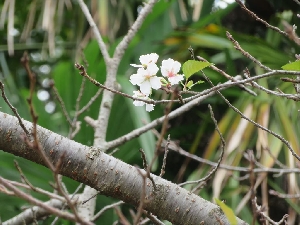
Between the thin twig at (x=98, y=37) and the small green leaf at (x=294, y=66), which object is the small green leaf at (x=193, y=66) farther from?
the thin twig at (x=98, y=37)

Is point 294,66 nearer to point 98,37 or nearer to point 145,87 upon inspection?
point 145,87

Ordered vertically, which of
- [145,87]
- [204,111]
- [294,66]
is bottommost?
[204,111]

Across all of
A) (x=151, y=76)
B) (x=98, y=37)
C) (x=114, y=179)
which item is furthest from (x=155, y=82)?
(x=98, y=37)

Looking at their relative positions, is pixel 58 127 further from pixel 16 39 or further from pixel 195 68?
pixel 16 39

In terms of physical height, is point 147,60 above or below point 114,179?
above

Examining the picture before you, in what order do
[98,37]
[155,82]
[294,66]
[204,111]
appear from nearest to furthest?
1. [294,66]
2. [155,82]
3. [98,37]
4. [204,111]

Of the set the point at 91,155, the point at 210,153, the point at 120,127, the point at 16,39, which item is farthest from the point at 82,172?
the point at 16,39

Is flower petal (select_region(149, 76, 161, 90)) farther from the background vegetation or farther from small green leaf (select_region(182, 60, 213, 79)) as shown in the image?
the background vegetation
